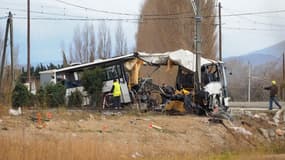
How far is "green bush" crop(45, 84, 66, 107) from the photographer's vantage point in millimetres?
29094

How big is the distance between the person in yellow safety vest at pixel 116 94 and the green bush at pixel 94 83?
804 millimetres

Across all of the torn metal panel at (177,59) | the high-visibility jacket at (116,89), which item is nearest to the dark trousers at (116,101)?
the high-visibility jacket at (116,89)

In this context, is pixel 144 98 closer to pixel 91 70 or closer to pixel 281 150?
pixel 91 70

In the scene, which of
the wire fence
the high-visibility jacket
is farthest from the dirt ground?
the wire fence

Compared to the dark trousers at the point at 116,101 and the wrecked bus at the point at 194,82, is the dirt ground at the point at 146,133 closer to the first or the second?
the dark trousers at the point at 116,101

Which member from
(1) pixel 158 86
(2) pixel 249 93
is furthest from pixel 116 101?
(2) pixel 249 93

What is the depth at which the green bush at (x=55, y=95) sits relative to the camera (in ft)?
95.5

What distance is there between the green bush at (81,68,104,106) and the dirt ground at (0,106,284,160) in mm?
2042

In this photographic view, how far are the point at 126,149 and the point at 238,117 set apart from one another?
11452mm

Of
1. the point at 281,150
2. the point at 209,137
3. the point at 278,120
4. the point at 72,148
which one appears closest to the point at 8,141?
the point at 72,148

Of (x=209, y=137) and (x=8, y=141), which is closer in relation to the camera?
(x=8, y=141)

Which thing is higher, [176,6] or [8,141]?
[176,6]

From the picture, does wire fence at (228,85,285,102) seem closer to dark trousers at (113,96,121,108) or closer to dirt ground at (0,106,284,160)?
dark trousers at (113,96,121,108)

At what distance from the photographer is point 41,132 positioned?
65.5ft
